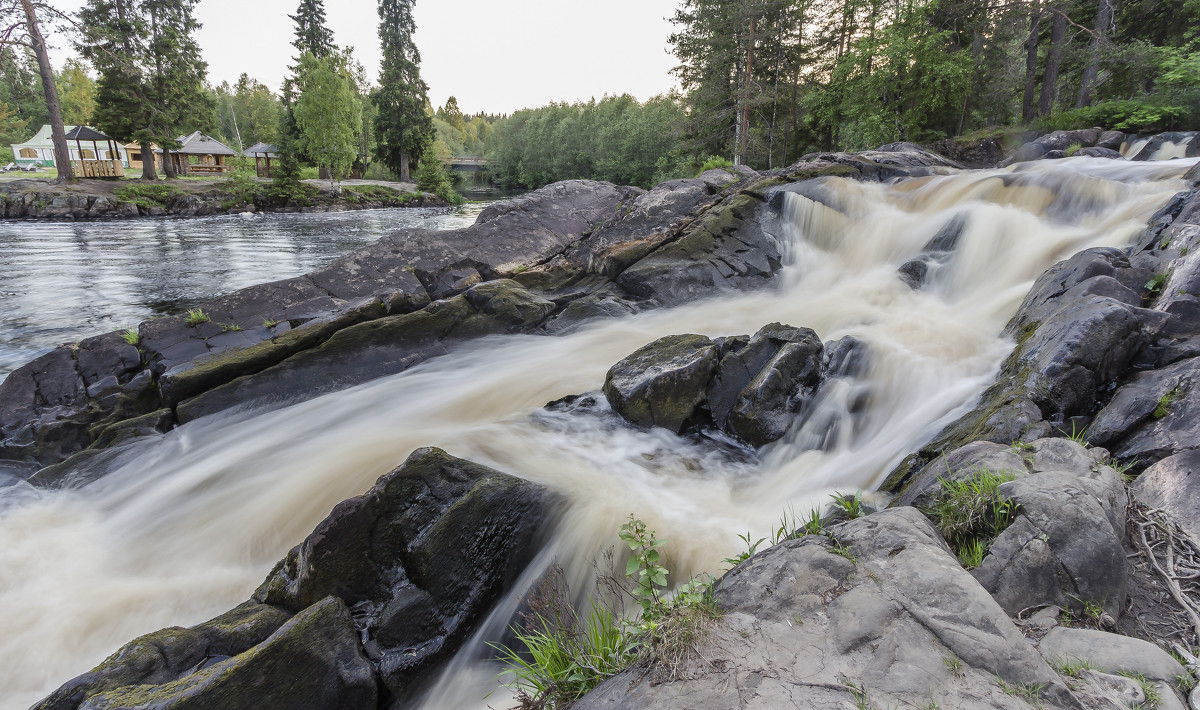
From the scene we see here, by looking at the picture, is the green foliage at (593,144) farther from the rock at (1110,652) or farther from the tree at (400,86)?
the rock at (1110,652)

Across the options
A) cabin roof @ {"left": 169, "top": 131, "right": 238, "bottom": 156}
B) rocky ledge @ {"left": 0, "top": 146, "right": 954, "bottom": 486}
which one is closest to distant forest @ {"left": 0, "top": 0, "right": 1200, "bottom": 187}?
rocky ledge @ {"left": 0, "top": 146, "right": 954, "bottom": 486}

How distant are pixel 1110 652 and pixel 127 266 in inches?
798

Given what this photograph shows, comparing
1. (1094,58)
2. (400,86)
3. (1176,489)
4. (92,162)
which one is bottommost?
(1176,489)

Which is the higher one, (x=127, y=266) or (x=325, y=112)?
(x=325, y=112)

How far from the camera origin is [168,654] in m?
3.25

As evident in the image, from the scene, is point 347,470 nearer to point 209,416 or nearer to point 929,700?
point 209,416

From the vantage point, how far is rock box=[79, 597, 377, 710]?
280 cm

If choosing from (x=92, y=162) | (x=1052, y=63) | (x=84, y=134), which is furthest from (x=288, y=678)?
(x=84, y=134)

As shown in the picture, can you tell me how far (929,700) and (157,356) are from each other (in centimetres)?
949

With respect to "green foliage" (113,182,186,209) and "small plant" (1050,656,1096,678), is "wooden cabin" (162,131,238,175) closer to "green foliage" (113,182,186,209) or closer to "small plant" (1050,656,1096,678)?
"green foliage" (113,182,186,209)

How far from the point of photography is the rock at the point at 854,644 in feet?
6.52

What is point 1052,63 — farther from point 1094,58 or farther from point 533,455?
point 533,455

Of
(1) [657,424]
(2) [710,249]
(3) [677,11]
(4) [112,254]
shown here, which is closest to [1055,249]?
(2) [710,249]

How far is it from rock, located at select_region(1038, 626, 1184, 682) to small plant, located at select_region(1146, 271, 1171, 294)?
4.74 meters
